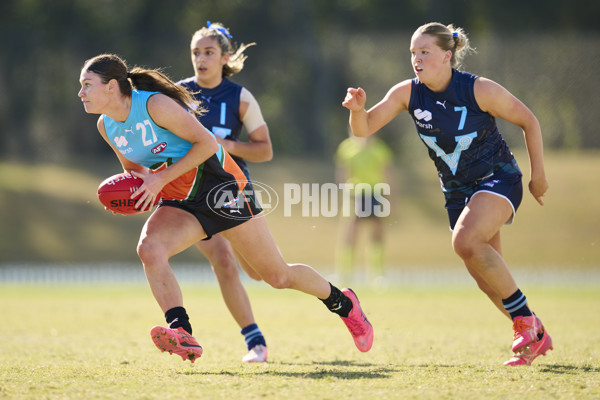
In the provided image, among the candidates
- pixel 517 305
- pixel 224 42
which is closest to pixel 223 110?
pixel 224 42

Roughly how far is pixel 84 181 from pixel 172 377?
1556 cm

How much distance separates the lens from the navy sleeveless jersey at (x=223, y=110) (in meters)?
6.07

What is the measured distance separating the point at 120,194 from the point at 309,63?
1603cm

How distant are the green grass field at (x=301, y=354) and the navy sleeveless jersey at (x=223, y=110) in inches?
64.9

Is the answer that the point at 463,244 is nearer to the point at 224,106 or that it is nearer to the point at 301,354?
the point at 301,354

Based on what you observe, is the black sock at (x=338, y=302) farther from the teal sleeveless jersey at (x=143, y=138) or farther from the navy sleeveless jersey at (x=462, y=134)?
the teal sleeveless jersey at (x=143, y=138)

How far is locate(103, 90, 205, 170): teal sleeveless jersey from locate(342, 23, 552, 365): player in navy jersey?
1.22 metres

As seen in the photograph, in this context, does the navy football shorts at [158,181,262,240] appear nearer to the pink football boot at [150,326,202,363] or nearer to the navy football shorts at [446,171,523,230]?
the pink football boot at [150,326,202,363]

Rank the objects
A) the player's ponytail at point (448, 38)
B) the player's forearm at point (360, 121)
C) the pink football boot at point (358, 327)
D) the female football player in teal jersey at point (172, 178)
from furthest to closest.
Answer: the pink football boot at point (358, 327), the player's forearm at point (360, 121), the player's ponytail at point (448, 38), the female football player in teal jersey at point (172, 178)

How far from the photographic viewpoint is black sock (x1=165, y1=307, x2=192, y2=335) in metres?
4.70

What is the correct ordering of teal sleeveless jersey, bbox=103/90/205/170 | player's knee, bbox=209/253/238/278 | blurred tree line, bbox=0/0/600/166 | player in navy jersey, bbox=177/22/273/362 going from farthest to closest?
blurred tree line, bbox=0/0/600/166 → player in navy jersey, bbox=177/22/273/362 → player's knee, bbox=209/253/238/278 → teal sleeveless jersey, bbox=103/90/205/170

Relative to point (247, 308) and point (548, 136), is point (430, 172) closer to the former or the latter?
point (548, 136)

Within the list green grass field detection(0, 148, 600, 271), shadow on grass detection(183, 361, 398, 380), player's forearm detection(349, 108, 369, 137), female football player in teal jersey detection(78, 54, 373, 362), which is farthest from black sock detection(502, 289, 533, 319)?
green grass field detection(0, 148, 600, 271)

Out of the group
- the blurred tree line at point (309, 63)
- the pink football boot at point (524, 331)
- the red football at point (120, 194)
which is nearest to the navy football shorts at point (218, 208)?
the red football at point (120, 194)
